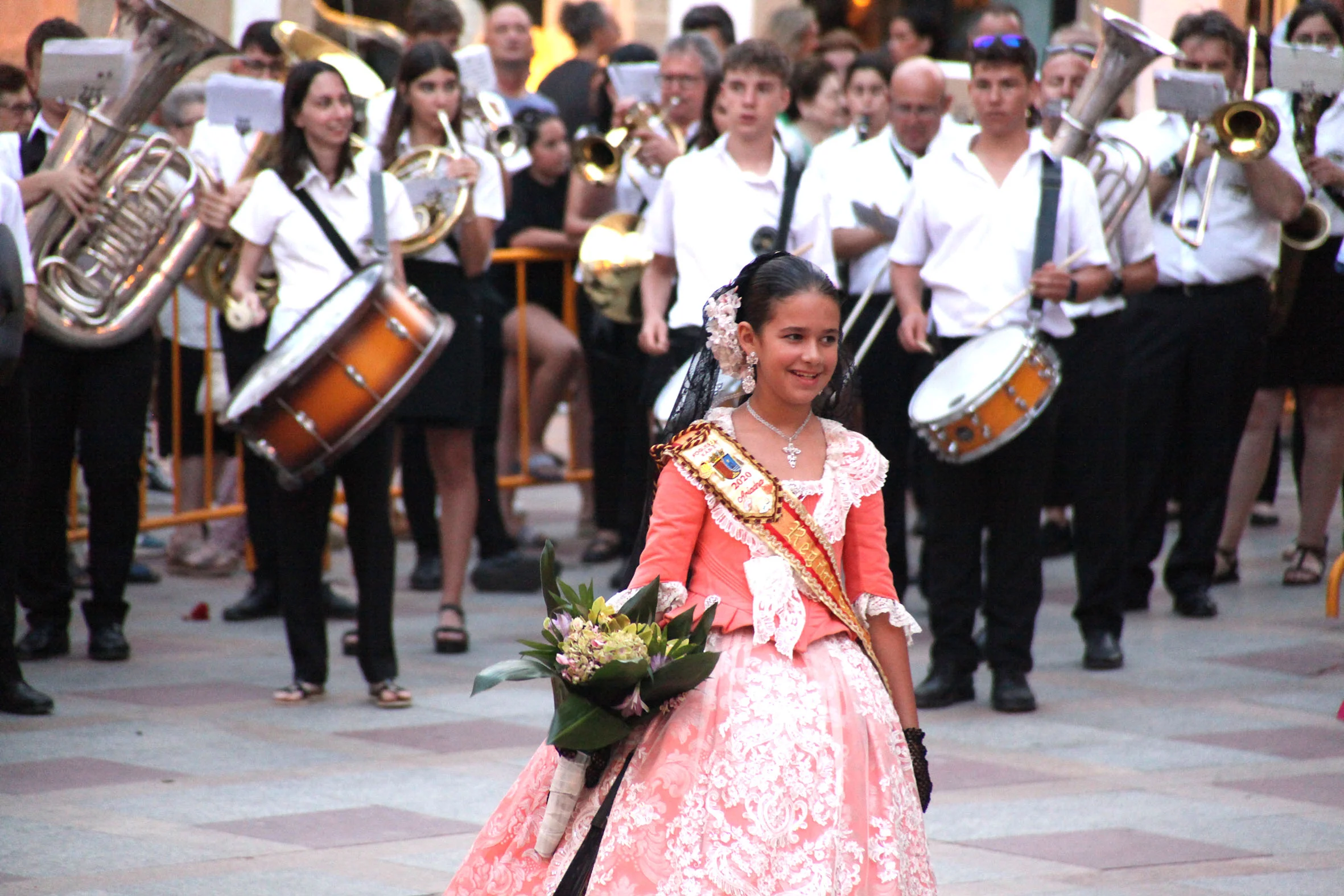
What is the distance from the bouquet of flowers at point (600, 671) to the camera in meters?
3.44

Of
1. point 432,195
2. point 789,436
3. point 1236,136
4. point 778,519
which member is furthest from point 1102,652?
point 778,519

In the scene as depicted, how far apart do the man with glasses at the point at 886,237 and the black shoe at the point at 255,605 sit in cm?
273

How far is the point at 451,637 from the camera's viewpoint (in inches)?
289

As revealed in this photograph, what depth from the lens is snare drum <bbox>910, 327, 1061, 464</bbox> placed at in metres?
6.12

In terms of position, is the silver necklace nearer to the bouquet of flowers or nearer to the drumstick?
the bouquet of flowers

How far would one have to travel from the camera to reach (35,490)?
7.11 metres

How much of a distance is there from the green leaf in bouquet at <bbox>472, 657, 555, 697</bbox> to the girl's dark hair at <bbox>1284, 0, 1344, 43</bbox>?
19.8ft

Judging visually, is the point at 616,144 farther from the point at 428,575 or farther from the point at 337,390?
the point at 337,390

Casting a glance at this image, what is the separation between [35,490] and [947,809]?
3804mm

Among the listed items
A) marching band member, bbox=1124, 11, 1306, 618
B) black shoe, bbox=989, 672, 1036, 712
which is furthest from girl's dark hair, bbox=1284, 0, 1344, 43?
black shoe, bbox=989, 672, 1036, 712

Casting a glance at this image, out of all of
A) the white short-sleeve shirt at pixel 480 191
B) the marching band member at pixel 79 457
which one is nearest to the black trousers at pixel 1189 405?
the white short-sleeve shirt at pixel 480 191

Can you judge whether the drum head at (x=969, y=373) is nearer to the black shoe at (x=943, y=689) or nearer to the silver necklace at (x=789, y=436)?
the black shoe at (x=943, y=689)

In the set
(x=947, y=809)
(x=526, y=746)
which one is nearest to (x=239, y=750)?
(x=526, y=746)

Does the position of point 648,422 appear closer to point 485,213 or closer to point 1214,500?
point 485,213
